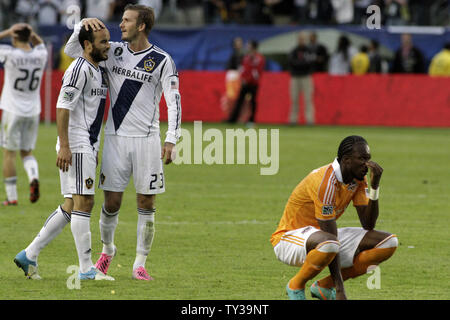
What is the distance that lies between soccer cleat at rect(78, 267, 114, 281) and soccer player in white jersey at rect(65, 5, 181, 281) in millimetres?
271

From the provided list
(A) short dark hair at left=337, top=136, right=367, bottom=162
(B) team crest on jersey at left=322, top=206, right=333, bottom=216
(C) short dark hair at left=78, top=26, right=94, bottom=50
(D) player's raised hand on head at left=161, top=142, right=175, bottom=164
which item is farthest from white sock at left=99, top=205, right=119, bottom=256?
(A) short dark hair at left=337, top=136, right=367, bottom=162

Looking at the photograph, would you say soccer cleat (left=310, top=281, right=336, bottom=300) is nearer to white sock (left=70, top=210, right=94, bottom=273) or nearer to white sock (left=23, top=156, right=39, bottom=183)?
white sock (left=70, top=210, right=94, bottom=273)

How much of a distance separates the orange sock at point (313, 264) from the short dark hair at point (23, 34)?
703 cm

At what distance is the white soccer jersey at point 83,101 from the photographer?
8000mm

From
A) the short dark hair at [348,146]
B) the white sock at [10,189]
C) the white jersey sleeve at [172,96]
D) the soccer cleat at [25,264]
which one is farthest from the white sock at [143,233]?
the white sock at [10,189]

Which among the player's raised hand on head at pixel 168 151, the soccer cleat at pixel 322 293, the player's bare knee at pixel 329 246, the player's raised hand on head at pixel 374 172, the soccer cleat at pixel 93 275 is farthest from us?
the soccer cleat at pixel 93 275

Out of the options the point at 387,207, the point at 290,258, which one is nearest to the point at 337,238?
the point at 290,258

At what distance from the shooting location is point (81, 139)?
8.10 meters

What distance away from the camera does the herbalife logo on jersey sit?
19.7 meters

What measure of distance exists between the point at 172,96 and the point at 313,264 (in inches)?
78.8

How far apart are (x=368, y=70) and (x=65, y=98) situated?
2193 cm

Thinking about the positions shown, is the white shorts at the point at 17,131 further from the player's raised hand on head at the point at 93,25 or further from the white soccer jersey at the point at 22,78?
the player's raised hand on head at the point at 93,25

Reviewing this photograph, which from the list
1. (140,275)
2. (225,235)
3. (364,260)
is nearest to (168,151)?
(140,275)

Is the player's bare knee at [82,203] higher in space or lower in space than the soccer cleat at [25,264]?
higher
